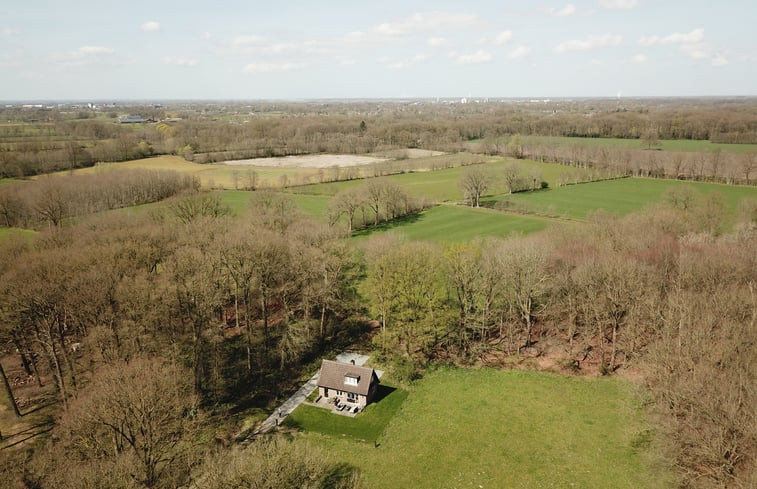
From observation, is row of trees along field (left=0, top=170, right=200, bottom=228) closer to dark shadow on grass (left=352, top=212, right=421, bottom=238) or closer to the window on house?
dark shadow on grass (left=352, top=212, right=421, bottom=238)

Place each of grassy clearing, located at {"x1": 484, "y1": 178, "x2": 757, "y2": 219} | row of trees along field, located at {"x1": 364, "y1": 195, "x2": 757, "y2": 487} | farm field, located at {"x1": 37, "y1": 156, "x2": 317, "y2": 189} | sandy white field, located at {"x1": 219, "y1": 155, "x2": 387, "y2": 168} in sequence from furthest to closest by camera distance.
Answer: sandy white field, located at {"x1": 219, "y1": 155, "x2": 387, "y2": 168} → farm field, located at {"x1": 37, "y1": 156, "x2": 317, "y2": 189} → grassy clearing, located at {"x1": 484, "y1": 178, "x2": 757, "y2": 219} → row of trees along field, located at {"x1": 364, "y1": 195, "x2": 757, "y2": 487}

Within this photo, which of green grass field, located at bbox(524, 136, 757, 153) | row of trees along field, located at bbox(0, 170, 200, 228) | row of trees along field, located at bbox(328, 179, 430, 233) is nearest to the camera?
row of trees along field, located at bbox(0, 170, 200, 228)

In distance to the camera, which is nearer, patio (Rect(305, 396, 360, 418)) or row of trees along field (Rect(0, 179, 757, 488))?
row of trees along field (Rect(0, 179, 757, 488))

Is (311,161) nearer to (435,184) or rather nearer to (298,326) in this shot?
(435,184)

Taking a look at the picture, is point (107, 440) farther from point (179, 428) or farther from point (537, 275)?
point (537, 275)

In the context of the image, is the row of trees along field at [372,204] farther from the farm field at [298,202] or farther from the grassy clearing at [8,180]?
the grassy clearing at [8,180]

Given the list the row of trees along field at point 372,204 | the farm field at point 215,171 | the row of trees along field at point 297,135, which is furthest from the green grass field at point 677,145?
the farm field at point 215,171

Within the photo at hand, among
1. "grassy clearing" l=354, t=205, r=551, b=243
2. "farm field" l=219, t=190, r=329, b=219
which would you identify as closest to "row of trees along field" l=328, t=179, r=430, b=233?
"grassy clearing" l=354, t=205, r=551, b=243
